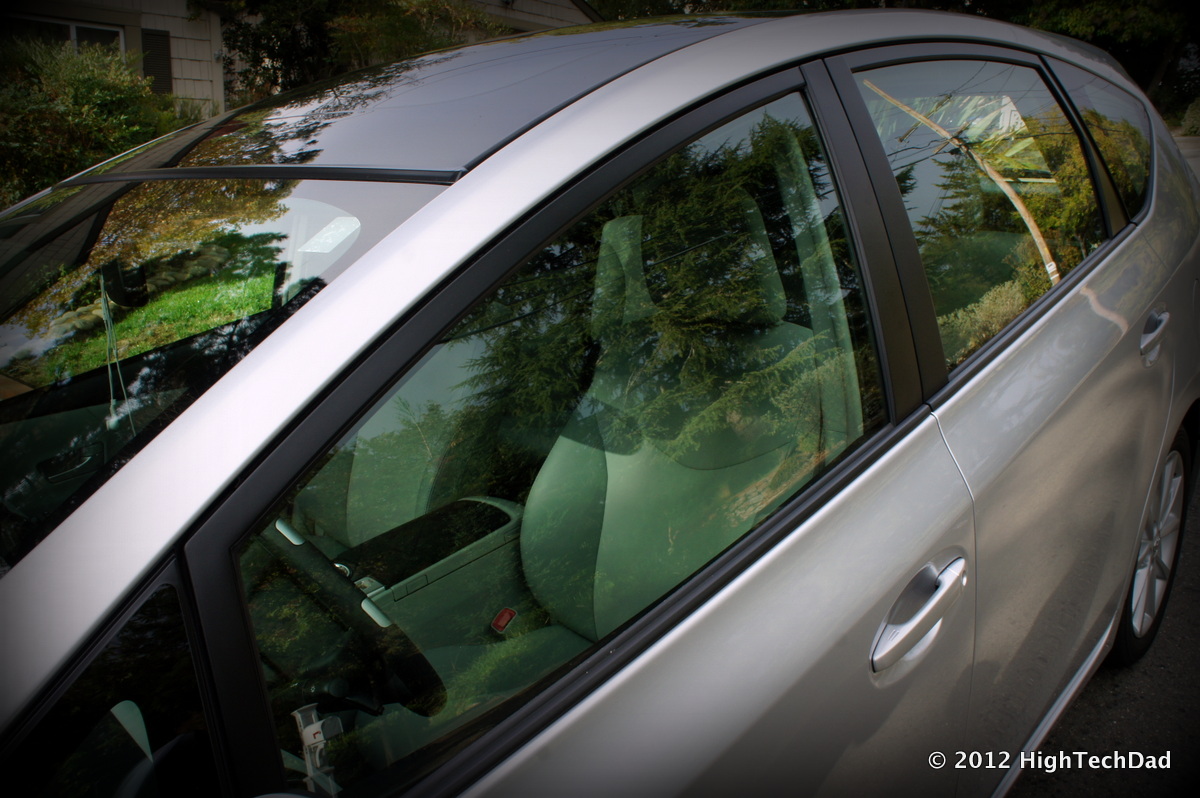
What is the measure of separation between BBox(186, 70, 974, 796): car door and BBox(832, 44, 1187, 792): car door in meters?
0.11

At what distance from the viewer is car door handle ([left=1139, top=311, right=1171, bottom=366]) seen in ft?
5.24

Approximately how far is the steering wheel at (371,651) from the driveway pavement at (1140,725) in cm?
166

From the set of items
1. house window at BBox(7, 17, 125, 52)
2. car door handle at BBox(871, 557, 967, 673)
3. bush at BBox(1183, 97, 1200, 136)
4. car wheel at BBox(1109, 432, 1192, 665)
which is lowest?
car wheel at BBox(1109, 432, 1192, 665)

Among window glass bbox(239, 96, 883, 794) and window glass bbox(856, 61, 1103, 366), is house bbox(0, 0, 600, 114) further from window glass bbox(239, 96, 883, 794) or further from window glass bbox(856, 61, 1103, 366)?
window glass bbox(239, 96, 883, 794)

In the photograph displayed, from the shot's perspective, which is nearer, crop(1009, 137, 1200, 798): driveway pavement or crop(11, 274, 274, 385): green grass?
crop(11, 274, 274, 385): green grass

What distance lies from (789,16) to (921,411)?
2.59 feet

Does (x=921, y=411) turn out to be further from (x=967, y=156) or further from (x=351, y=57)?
(x=351, y=57)

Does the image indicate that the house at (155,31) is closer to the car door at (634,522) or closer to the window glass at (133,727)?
the car door at (634,522)

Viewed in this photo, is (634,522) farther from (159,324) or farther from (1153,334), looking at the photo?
(1153,334)

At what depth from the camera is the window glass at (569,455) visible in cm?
84

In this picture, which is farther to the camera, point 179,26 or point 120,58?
point 179,26

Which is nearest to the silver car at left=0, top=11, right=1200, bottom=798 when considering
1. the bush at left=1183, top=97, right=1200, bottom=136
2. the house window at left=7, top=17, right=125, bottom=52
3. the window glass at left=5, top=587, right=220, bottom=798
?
the window glass at left=5, top=587, right=220, bottom=798

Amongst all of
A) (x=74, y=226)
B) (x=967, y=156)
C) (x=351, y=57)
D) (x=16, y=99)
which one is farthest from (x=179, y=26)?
(x=967, y=156)

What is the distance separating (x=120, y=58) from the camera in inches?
300
